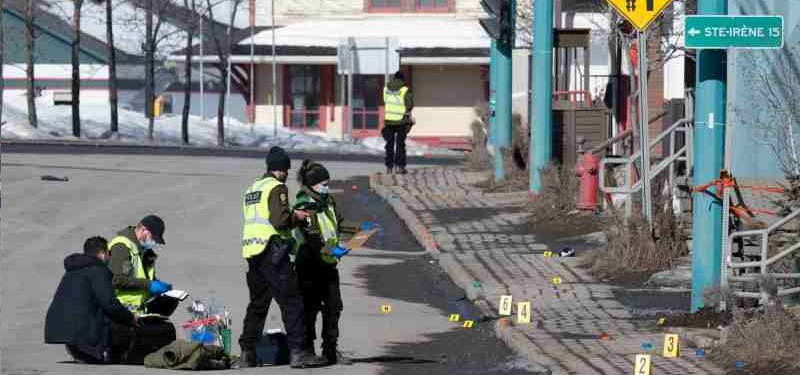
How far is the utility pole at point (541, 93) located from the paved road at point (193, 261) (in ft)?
7.31

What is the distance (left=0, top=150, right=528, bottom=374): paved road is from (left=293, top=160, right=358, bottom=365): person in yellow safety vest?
12.3 inches

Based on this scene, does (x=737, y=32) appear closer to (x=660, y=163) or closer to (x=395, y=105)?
(x=660, y=163)

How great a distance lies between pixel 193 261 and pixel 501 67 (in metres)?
8.69

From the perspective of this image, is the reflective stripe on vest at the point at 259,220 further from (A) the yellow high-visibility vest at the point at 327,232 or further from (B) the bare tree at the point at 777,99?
(B) the bare tree at the point at 777,99

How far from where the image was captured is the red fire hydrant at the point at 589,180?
2073 cm

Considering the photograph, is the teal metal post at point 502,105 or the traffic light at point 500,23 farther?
the teal metal post at point 502,105

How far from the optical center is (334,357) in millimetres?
12633

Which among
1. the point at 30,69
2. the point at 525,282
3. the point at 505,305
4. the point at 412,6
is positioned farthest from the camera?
the point at 412,6

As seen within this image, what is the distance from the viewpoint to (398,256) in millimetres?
19500

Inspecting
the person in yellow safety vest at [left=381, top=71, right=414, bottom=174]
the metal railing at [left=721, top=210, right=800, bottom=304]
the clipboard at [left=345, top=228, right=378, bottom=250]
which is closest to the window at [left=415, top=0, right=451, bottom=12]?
the person in yellow safety vest at [left=381, top=71, right=414, bottom=174]

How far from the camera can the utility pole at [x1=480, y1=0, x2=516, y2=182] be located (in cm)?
2516

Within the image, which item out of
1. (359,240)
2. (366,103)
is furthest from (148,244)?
(366,103)

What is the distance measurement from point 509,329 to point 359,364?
1501 mm

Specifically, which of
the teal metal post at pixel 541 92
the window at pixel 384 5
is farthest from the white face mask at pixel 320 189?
the window at pixel 384 5
